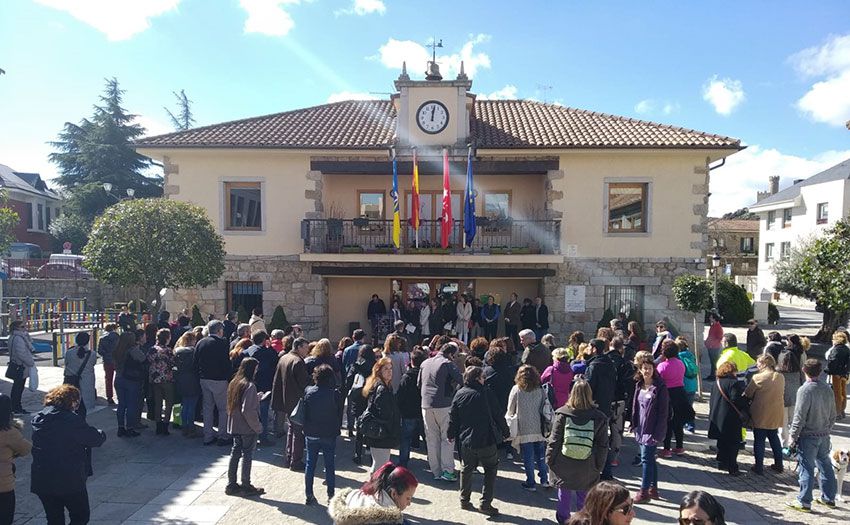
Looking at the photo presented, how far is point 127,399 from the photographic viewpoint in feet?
25.1

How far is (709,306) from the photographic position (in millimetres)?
11289

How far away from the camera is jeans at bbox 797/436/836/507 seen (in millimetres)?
5613

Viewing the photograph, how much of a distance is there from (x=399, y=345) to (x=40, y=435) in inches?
158

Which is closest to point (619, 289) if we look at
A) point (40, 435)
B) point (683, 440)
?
point (683, 440)

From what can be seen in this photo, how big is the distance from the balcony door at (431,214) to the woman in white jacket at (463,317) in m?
1.88

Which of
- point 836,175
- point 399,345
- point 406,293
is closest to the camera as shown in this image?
point 399,345

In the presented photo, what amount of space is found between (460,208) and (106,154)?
91.6ft

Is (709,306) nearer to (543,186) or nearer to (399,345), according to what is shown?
(543,186)

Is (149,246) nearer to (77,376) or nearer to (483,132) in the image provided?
(77,376)

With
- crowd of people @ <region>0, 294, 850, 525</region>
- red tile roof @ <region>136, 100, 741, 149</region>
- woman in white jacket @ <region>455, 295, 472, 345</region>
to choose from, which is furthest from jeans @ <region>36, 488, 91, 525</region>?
red tile roof @ <region>136, 100, 741, 149</region>

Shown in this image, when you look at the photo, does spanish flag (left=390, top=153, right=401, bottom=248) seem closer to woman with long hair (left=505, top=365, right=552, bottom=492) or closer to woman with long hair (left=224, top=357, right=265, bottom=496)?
woman with long hair (left=224, top=357, right=265, bottom=496)

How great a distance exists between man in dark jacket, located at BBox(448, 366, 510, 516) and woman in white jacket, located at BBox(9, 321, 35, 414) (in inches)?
286

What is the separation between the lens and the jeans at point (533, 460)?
19.6 feet

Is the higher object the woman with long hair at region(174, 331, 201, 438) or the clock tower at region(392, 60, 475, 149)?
the clock tower at region(392, 60, 475, 149)
